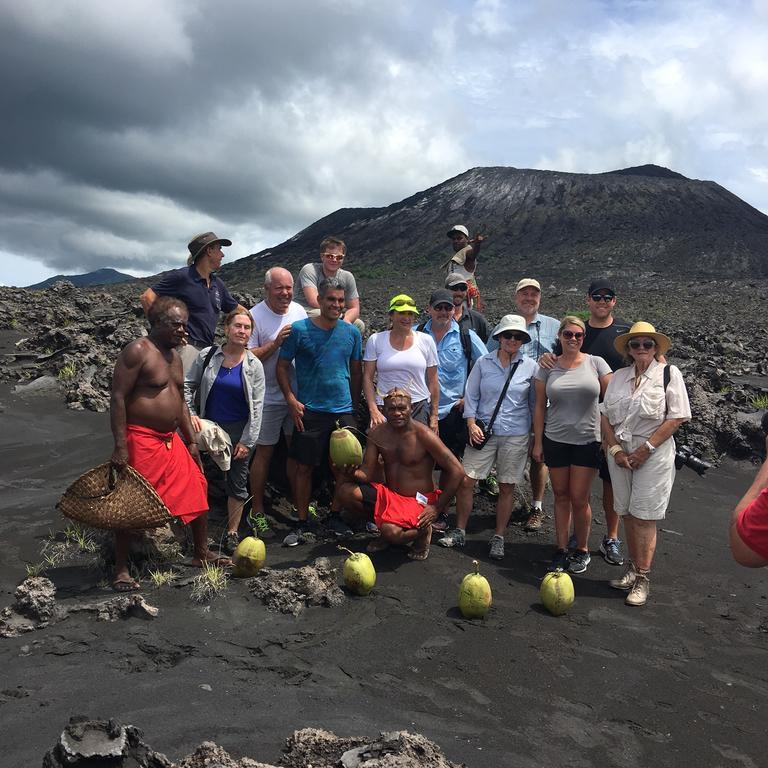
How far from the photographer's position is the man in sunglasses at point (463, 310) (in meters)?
6.65

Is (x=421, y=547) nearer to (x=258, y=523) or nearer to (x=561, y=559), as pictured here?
(x=561, y=559)

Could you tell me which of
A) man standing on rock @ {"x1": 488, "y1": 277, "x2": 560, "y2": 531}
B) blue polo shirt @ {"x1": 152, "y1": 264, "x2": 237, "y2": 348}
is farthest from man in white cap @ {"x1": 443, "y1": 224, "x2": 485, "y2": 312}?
blue polo shirt @ {"x1": 152, "y1": 264, "x2": 237, "y2": 348}

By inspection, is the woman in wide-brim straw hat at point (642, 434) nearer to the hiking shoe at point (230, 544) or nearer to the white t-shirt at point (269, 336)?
the white t-shirt at point (269, 336)

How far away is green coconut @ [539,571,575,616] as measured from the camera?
4.96 meters

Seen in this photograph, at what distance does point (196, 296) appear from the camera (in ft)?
18.9

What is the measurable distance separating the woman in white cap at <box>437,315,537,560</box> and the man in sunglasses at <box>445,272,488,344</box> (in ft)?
2.75

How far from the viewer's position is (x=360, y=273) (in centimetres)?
4662

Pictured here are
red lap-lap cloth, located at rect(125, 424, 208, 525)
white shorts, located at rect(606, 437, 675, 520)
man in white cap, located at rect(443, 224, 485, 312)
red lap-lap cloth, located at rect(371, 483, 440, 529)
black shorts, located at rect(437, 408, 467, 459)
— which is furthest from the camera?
man in white cap, located at rect(443, 224, 485, 312)

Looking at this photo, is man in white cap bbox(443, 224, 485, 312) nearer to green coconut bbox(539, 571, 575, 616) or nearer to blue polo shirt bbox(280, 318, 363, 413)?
blue polo shirt bbox(280, 318, 363, 413)

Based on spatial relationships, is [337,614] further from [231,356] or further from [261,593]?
[231,356]

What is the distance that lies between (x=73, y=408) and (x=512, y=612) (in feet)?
24.7

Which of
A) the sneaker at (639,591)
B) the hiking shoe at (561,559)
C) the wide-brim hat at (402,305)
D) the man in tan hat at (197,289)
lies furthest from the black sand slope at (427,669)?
the wide-brim hat at (402,305)

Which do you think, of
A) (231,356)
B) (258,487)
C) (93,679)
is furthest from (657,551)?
(93,679)

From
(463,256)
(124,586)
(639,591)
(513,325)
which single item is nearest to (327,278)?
(513,325)
